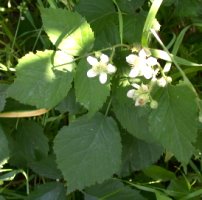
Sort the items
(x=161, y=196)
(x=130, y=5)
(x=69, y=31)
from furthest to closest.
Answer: (x=130, y=5) < (x=161, y=196) < (x=69, y=31)

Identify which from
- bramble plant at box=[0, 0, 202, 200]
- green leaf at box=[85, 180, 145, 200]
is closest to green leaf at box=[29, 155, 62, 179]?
bramble plant at box=[0, 0, 202, 200]

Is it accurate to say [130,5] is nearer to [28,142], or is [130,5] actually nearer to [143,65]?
[143,65]

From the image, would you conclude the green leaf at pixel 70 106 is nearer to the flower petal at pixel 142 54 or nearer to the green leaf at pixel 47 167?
the green leaf at pixel 47 167

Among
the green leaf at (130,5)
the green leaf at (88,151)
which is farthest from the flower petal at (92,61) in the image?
the green leaf at (130,5)

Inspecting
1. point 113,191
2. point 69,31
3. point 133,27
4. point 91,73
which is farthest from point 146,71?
point 113,191

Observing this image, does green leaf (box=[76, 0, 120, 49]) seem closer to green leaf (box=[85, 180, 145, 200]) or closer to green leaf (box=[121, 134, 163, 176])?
green leaf (box=[121, 134, 163, 176])
